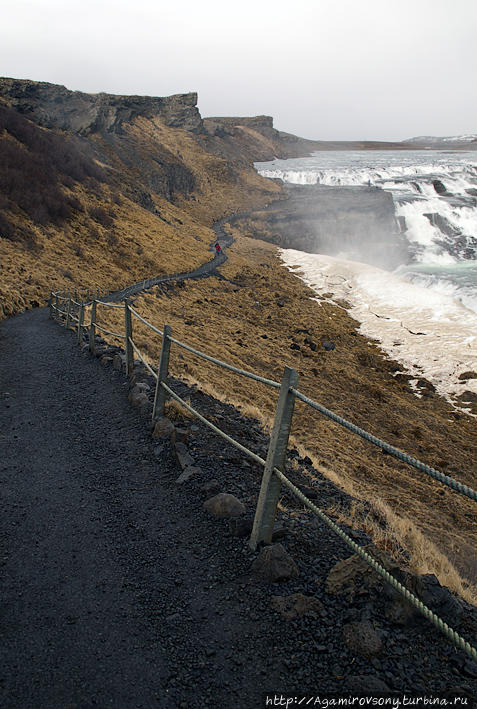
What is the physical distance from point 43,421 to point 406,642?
5.73m

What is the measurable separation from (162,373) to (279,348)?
14.2 meters

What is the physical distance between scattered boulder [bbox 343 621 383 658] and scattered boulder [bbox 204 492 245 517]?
1.53 metres

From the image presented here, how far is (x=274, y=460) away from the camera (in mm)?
3344

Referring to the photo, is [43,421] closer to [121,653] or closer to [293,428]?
[121,653]

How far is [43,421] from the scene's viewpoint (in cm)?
662

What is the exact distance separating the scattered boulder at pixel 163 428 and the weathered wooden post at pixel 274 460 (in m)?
2.40

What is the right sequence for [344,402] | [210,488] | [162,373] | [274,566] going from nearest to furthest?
[274,566] < [210,488] < [162,373] < [344,402]

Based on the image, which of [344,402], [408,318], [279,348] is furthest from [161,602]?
→ [408,318]

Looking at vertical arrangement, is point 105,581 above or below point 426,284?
above

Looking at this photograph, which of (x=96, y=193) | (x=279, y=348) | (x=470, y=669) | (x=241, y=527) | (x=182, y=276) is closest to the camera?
(x=470, y=669)

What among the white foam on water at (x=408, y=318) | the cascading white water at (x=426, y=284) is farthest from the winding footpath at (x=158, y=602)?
the cascading white water at (x=426, y=284)

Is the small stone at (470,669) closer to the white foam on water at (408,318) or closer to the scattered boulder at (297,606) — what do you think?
the scattered boulder at (297,606)

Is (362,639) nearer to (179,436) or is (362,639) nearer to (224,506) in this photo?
(224,506)

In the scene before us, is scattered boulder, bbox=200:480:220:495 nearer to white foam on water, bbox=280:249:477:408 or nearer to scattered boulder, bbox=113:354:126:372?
scattered boulder, bbox=113:354:126:372
